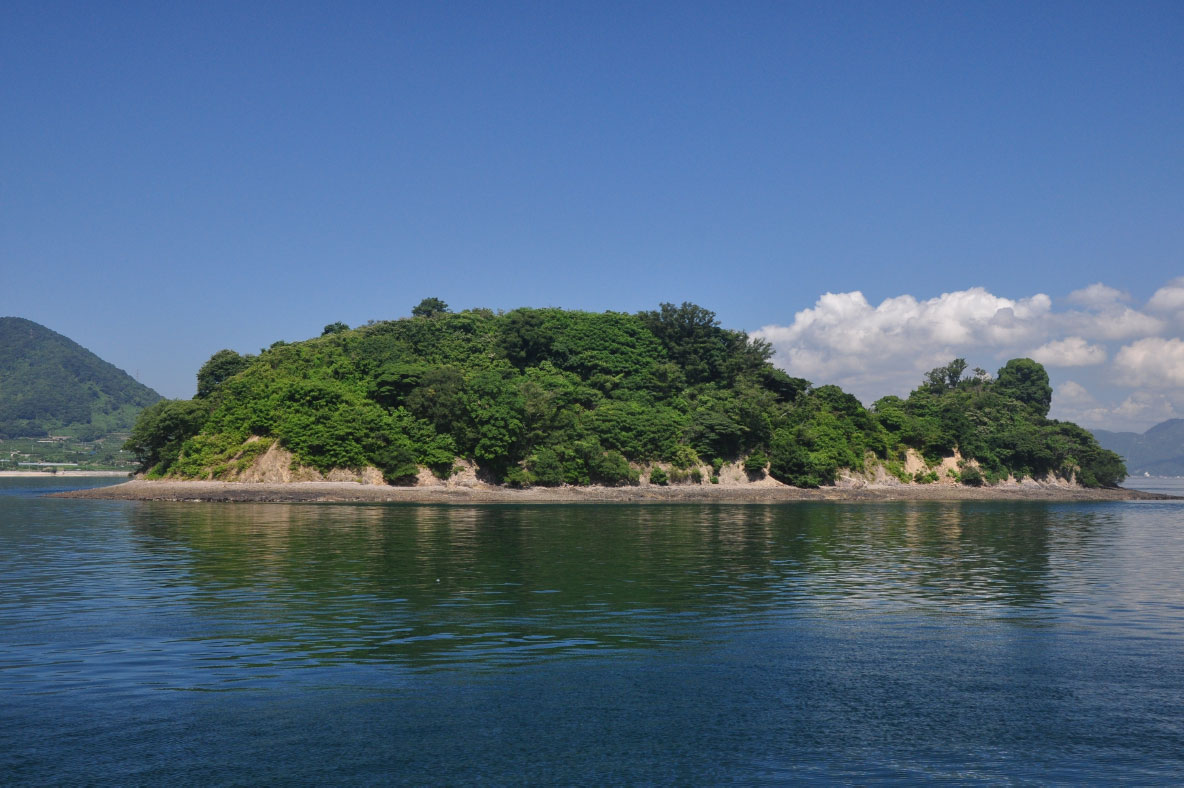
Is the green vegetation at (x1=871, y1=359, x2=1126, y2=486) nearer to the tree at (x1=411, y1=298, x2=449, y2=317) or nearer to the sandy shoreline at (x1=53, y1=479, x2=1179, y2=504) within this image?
the sandy shoreline at (x1=53, y1=479, x2=1179, y2=504)

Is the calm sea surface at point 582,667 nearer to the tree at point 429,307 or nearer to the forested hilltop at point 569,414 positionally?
the forested hilltop at point 569,414

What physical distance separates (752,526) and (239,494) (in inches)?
2334

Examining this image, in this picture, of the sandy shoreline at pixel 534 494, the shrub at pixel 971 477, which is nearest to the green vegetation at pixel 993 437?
→ the shrub at pixel 971 477

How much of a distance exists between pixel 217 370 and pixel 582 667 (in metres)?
131

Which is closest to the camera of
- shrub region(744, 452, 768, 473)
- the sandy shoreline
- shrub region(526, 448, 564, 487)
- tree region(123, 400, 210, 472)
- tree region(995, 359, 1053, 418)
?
the sandy shoreline

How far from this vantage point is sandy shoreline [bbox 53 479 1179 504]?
97375mm

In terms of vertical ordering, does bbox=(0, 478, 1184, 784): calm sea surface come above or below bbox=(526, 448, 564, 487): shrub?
below

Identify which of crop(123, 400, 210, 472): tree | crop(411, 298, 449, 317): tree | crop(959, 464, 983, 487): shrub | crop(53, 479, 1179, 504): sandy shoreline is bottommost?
crop(53, 479, 1179, 504): sandy shoreline

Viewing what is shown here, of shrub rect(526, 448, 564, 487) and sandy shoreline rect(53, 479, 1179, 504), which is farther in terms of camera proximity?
shrub rect(526, 448, 564, 487)

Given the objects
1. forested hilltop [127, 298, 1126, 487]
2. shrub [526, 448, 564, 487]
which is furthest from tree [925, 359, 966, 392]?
shrub [526, 448, 564, 487]

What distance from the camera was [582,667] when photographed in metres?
20.5

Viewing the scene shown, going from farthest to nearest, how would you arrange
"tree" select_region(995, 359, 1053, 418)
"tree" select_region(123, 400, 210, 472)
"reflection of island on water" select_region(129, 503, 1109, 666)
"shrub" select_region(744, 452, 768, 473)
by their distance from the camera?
1. "tree" select_region(995, 359, 1053, 418)
2. "shrub" select_region(744, 452, 768, 473)
3. "tree" select_region(123, 400, 210, 472)
4. "reflection of island on water" select_region(129, 503, 1109, 666)

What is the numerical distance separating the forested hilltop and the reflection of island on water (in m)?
38.5

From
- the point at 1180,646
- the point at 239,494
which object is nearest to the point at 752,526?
the point at 1180,646
